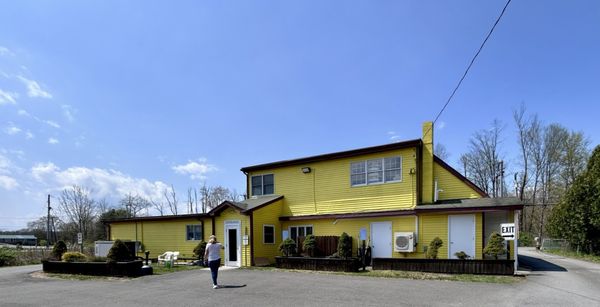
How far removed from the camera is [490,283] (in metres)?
11.5

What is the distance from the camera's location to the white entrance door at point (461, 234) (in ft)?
50.4

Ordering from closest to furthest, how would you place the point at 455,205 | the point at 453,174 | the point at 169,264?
the point at 455,205, the point at 453,174, the point at 169,264

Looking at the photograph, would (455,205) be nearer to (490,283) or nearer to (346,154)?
(490,283)

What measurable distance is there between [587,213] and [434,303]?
1838 centimetres

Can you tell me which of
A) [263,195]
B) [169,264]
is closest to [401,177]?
[263,195]

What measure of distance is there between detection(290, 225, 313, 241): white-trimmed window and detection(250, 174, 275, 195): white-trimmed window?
2.74 meters

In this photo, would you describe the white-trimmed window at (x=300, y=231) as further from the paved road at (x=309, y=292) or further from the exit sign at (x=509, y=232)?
the exit sign at (x=509, y=232)

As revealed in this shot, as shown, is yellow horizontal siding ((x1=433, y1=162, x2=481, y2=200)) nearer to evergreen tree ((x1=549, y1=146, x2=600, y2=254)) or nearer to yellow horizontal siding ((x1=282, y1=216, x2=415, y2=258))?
yellow horizontal siding ((x1=282, y1=216, x2=415, y2=258))

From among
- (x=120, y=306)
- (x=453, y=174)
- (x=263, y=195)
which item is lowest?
(x=120, y=306)

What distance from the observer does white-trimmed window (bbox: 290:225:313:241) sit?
20344mm

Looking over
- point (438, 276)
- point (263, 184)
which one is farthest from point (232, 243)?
point (438, 276)

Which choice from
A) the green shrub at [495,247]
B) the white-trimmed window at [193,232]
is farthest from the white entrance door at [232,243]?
the green shrub at [495,247]

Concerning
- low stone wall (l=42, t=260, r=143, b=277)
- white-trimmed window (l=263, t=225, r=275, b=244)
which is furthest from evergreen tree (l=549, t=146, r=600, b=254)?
low stone wall (l=42, t=260, r=143, b=277)

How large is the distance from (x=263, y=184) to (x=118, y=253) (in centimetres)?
919
